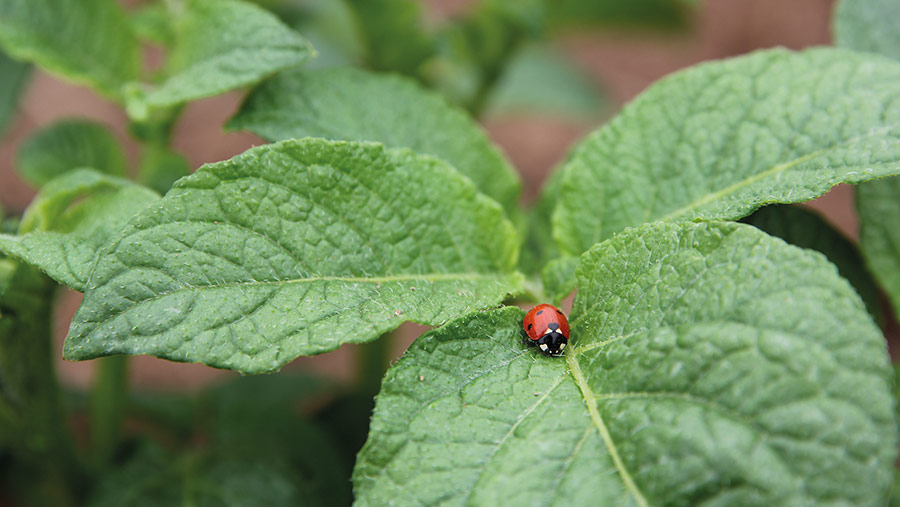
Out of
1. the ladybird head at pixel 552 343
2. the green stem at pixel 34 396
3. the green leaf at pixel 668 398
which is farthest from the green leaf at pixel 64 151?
the ladybird head at pixel 552 343

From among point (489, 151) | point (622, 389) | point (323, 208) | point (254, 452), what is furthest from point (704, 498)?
point (254, 452)

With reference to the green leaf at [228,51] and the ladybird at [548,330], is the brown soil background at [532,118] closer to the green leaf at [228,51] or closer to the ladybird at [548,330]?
the green leaf at [228,51]

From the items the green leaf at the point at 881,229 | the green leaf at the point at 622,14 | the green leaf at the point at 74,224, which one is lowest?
the green leaf at the point at 74,224

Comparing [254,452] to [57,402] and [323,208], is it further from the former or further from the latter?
[323,208]

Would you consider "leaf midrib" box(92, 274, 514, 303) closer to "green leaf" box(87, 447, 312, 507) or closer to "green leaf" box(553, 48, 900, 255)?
"green leaf" box(553, 48, 900, 255)

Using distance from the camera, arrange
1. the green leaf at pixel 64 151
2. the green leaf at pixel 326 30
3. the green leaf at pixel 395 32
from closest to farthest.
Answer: the green leaf at pixel 64 151 < the green leaf at pixel 395 32 < the green leaf at pixel 326 30
